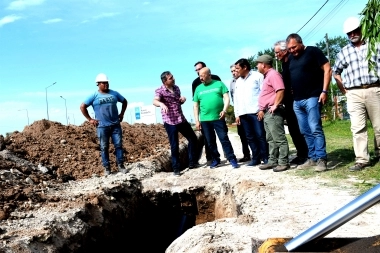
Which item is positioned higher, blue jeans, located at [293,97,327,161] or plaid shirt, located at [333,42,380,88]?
plaid shirt, located at [333,42,380,88]

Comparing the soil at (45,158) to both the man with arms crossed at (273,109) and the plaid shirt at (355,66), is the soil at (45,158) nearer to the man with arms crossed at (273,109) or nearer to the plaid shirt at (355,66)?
the man with arms crossed at (273,109)

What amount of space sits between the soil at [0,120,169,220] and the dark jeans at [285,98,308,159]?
3.65m

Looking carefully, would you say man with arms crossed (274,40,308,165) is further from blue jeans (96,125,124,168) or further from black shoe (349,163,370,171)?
blue jeans (96,125,124,168)

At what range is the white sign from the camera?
24.6 m

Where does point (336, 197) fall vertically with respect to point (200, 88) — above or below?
below

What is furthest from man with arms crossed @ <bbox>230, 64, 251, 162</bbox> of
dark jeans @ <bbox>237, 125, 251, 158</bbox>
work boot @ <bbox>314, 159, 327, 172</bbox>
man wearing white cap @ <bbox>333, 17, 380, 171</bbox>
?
man wearing white cap @ <bbox>333, 17, 380, 171</bbox>

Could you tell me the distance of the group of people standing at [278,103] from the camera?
5227mm

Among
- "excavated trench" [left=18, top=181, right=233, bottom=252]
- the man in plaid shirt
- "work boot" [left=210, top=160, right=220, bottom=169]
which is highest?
the man in plaid shirt

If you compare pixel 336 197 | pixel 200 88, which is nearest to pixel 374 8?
pixel 336 197

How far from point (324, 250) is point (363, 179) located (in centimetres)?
330

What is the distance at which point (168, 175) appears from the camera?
23.2ft

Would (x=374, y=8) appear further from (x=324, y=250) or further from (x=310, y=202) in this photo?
(x=324, y=250)

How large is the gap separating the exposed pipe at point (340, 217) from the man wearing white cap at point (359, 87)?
3.76 metres

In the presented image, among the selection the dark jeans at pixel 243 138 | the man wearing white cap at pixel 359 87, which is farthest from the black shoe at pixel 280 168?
the dark jeans at pixel 243 138
